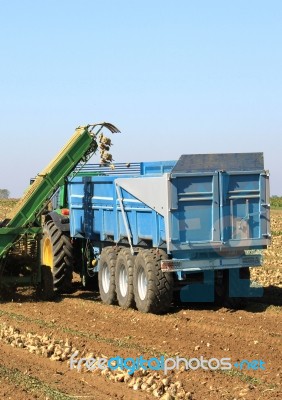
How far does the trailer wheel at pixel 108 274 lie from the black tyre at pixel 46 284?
1020 mm

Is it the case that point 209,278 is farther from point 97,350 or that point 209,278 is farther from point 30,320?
point 97,350

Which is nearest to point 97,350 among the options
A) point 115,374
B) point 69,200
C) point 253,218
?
point 115,374

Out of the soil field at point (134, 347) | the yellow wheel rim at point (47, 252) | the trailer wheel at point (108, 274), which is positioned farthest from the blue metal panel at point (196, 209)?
the yellow wheel rim at point (47, 252)

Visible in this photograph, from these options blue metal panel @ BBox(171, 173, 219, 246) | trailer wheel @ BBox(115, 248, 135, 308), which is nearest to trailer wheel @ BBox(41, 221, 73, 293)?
trailer wheel @ BBox(115, 248, 135, 308)

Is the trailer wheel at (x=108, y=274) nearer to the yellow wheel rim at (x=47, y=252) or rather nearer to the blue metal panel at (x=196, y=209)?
the yellow wheel rim at (x=47, y=252)

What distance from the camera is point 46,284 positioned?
18.5 meters

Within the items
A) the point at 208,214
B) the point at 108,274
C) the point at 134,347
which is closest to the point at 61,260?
the point at 108,274

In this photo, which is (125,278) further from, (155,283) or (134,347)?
(134,347)

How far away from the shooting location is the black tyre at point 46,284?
60.7ft

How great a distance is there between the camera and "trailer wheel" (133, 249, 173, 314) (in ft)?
51.5

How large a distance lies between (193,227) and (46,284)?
431cm

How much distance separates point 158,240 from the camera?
15.8 metres

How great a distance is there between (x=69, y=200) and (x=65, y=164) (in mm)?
1867

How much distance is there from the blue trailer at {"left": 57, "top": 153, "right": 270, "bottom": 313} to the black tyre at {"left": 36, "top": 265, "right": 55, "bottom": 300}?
1957 millimetres
